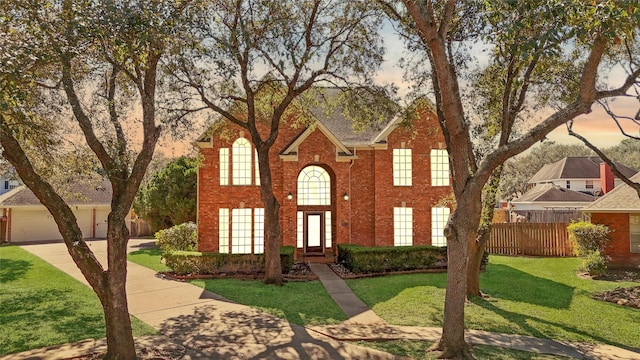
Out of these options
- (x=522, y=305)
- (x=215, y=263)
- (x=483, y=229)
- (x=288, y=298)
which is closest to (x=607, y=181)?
(x=522, y=305)

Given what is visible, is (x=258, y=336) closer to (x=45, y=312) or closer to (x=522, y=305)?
(x=45, y=312)

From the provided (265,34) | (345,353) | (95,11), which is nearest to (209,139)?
(265,34)

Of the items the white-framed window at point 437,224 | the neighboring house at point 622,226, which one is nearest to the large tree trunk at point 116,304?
the white-framed window at point 437,224

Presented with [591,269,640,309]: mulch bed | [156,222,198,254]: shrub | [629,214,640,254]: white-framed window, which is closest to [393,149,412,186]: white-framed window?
[591,269,640,309]: mulch bed

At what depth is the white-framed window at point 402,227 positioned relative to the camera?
2152cm

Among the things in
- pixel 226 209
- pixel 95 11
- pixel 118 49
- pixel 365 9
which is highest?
pixel 365 9

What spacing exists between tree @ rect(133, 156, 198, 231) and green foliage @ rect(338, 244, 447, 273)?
1324 cm

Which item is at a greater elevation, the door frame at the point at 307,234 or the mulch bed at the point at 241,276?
the door frame at the point at 307,234

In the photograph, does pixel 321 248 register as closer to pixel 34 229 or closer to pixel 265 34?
pixel 265 34

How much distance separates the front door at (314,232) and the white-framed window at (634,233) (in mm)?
14392

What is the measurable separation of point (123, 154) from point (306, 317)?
244 inches

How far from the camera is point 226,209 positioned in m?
20.5

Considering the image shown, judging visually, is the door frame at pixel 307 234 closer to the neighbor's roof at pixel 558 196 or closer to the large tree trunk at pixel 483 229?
the large tree trunk at pixel 483 229

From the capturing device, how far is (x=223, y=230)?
67.2 ft
